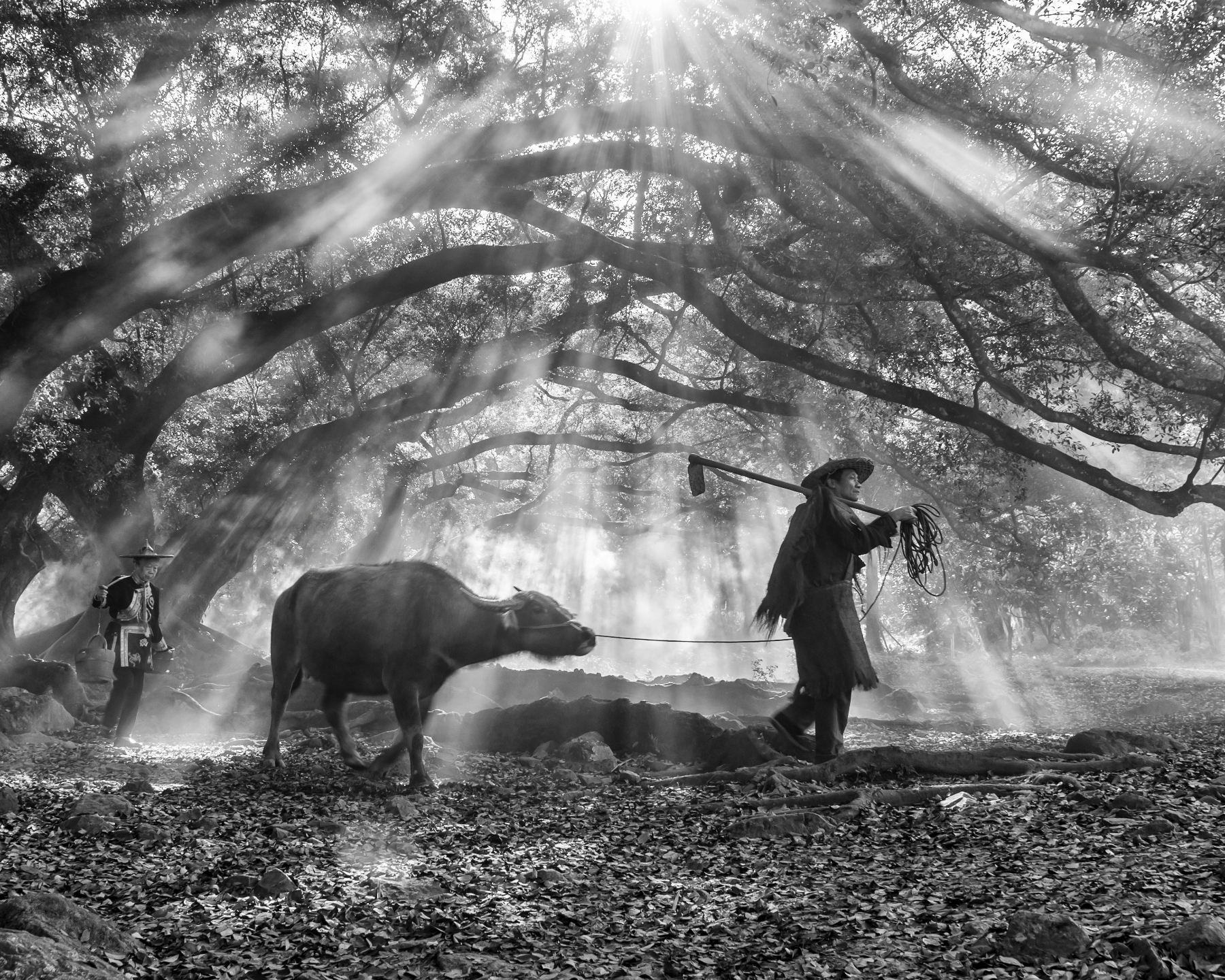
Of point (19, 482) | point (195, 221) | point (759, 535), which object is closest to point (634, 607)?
point (759, 535)

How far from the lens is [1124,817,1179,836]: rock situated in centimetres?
522

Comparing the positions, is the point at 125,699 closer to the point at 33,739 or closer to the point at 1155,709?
the point at 33,739

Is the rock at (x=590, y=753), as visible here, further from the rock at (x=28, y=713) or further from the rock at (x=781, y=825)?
the rock at (x=28, y=713)

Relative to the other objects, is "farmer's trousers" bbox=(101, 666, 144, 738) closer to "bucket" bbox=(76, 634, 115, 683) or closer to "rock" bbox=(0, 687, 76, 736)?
"rock" bbox=(0, 687, 76, 736)

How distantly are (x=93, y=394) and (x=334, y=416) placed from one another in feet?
20.7

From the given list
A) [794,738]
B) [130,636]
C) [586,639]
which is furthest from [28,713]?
[794,738]

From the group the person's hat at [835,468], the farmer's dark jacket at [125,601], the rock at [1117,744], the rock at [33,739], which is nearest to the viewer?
the rock at [1117,744]

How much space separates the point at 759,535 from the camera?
36688 millimetres

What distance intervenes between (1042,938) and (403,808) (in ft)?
15.9

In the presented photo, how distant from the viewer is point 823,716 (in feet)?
30.4

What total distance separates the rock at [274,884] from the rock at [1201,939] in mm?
3812

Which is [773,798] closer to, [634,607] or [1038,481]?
[1038,481]

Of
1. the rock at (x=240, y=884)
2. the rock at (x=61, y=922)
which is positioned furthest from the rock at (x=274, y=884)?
the rock at (x=61, y=922)

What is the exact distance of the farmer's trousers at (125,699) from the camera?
1240cm
